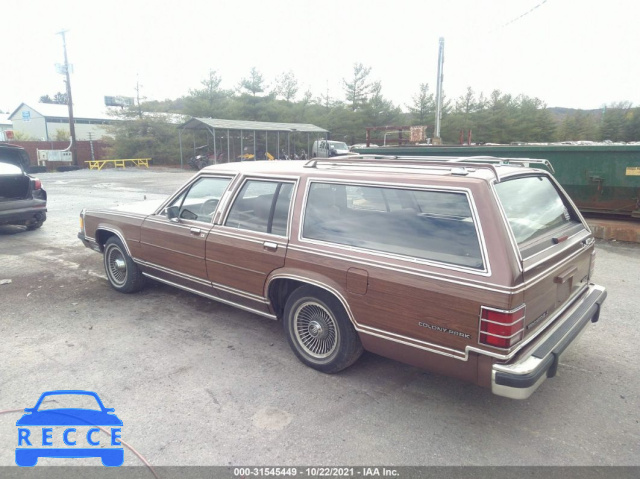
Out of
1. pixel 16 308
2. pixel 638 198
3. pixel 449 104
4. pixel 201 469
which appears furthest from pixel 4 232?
pixel 449 104

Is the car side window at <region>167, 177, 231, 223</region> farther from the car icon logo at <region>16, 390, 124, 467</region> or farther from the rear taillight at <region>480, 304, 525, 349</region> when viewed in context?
the rear taillight at <region>480, 304, 525, 349</region>

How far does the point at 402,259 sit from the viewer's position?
3.01 metres

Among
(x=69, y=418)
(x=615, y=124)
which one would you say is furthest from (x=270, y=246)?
(x=615, y=124)

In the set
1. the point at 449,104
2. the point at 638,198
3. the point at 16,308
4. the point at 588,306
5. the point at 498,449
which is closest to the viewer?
the point at 498,449

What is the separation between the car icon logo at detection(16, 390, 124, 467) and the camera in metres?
2.72

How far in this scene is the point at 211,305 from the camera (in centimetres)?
515

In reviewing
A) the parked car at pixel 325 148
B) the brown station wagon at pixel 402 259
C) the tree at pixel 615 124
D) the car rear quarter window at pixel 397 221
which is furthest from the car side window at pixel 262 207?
the tree at pixel 615 124

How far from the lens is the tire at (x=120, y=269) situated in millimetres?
5230

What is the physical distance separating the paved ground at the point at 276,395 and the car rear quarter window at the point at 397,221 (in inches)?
43.7

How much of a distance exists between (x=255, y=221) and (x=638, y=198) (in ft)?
25.5

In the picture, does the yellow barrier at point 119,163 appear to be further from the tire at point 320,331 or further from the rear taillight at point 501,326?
the rear taillight at point 501,326

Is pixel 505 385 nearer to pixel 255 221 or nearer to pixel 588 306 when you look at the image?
pixel 588 306

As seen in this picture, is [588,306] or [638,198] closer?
[588,306]

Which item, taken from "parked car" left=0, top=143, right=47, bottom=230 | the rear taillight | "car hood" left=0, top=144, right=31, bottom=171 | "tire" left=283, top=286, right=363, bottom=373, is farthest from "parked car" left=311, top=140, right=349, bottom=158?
the rear taillight
